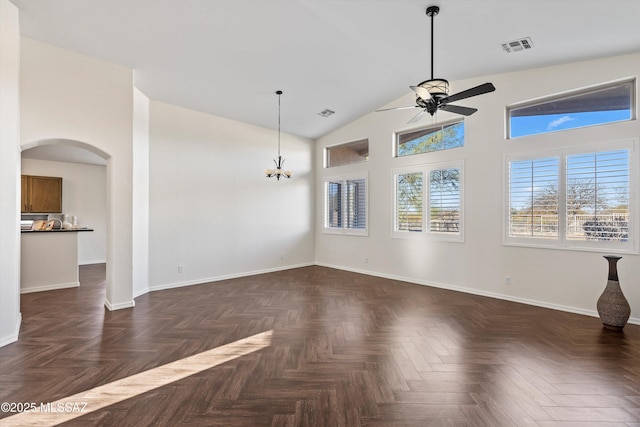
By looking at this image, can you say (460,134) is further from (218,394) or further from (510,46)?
(218,394)

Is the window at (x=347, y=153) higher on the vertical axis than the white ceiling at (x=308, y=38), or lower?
lower

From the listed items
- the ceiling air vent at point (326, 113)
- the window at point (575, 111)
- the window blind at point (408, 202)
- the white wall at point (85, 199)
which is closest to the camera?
the window at point (575, 111)

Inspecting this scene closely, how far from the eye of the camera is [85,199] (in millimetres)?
8453

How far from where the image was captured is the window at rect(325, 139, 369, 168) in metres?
7.21

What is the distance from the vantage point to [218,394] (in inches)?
91.6

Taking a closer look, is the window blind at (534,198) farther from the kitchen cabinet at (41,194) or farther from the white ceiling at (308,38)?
the kitchen cabinet at (41,194)

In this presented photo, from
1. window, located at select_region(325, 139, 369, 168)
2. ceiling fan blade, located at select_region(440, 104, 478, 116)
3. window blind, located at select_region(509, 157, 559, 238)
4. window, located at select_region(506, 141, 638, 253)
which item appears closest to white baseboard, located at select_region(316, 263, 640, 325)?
window, located at select_region(506, 141, 638, 253)

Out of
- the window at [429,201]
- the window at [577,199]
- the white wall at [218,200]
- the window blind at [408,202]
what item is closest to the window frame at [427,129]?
the window at [429,201]

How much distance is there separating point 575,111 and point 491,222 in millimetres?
1903

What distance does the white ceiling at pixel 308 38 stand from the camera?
3.31 metres

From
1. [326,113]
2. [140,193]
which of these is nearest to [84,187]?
[140,193]

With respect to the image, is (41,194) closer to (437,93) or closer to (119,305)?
(119,305)

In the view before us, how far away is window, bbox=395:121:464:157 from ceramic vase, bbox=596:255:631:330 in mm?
2779

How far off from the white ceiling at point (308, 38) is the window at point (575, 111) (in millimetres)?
505
